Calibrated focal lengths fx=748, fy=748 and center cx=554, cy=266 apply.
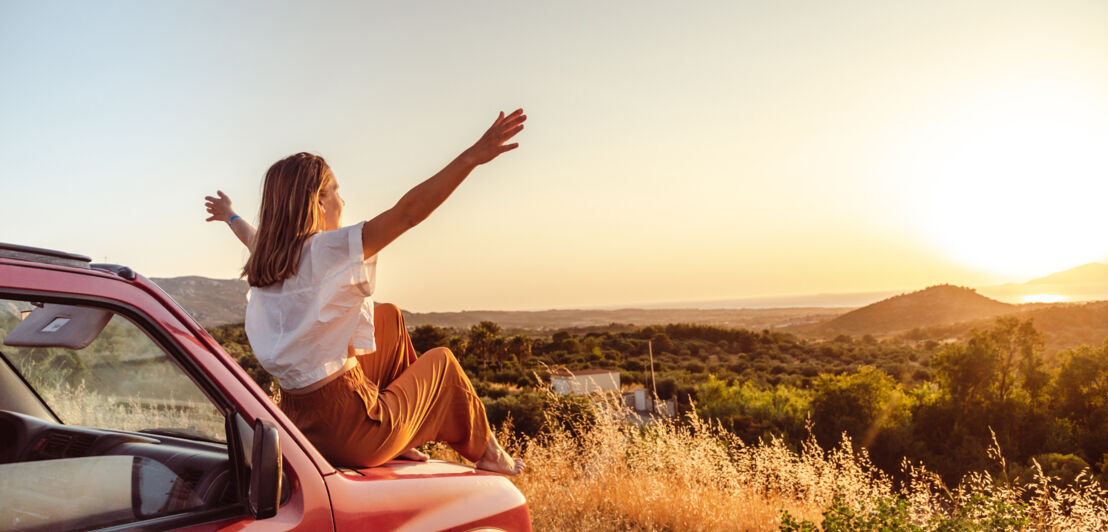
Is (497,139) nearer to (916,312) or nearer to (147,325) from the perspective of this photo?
(147,325)

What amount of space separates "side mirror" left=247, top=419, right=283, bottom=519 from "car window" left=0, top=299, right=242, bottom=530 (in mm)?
122

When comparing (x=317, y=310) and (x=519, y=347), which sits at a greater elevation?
(x=317, y=310)

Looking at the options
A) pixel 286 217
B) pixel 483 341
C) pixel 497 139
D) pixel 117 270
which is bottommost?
pixel 483 341

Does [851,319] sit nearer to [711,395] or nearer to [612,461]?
[711,395]

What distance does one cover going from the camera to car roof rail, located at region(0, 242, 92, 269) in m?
1.36

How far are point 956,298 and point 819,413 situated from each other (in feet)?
208

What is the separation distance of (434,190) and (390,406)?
712mm

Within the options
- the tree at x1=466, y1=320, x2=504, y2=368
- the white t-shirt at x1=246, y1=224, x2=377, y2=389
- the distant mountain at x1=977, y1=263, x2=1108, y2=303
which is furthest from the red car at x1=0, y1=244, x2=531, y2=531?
the distant mountain at x1=977, y1=263, x2=1108, y2=303

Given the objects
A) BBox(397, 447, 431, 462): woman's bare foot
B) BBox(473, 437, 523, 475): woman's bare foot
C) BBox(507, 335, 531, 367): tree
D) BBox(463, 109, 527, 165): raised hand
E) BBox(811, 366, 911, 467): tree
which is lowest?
BBox(811, 366, 911, 467): tree

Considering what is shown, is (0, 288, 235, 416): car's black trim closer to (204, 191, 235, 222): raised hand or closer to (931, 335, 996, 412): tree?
(204, 191, 235, 222): raised hand

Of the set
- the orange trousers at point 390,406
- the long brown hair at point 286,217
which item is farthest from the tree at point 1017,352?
the long brown hair at point 286,217

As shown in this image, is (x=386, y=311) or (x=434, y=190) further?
(x=386, y=311)

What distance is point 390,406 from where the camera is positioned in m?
2.42

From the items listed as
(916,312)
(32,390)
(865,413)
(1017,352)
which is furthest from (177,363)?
(916,312)
